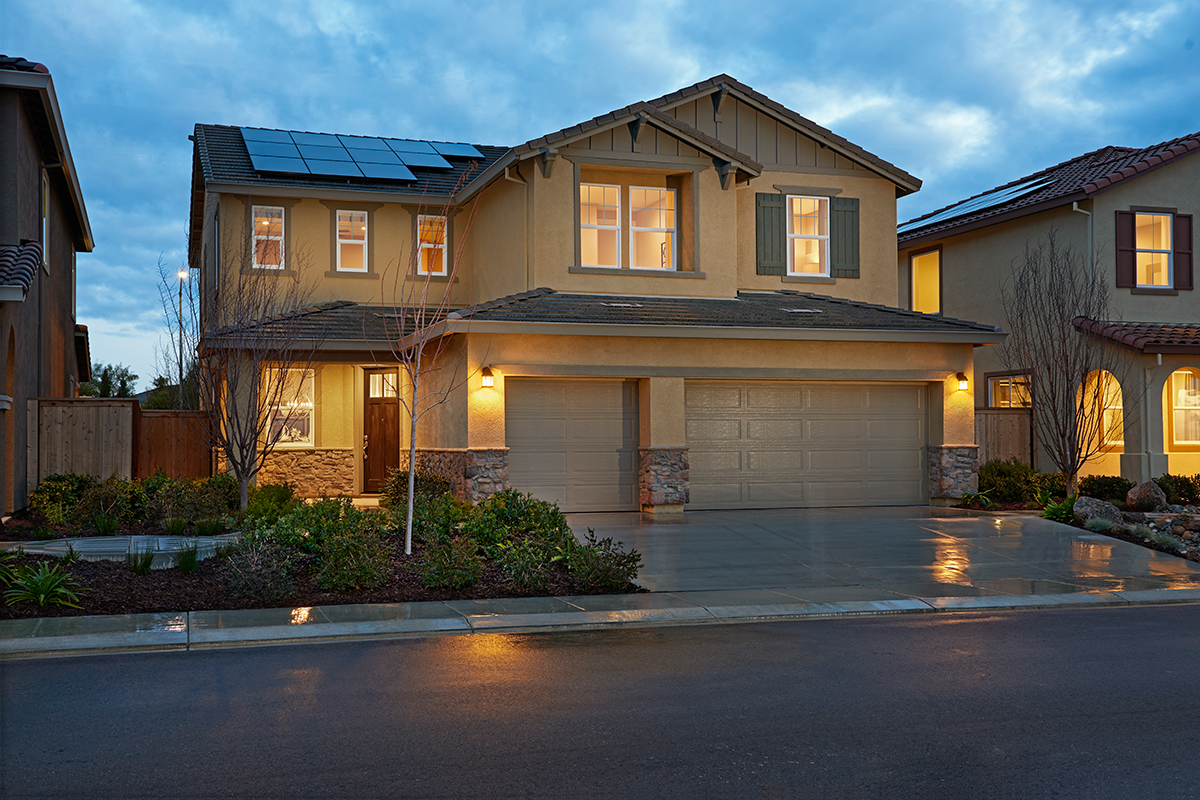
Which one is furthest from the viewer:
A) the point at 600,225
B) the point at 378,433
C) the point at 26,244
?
the point at 378,433

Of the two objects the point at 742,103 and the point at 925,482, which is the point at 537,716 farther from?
the point at 742,103

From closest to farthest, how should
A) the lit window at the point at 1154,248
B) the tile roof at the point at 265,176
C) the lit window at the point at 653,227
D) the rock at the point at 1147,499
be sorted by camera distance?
the rock at the point at 1147,499 → the lit window at the point at 653,227 → the tile roof at the point at 265,176 → the lit window at the point at 1154,248

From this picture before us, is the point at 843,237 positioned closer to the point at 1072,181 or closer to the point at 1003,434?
the point at 1003,434

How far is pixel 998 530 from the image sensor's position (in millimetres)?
15289

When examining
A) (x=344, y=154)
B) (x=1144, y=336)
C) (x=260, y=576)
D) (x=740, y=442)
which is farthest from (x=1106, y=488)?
(x=344, y=154)

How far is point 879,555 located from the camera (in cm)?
1317

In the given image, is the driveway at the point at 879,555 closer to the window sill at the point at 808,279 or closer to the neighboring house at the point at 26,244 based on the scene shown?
the window sill at the point at 808,279

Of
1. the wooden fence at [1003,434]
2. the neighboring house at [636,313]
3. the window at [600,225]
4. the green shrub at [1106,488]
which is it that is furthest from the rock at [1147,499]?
the window at [600,225]

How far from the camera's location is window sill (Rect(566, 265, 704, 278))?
18438 mm

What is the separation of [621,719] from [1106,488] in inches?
594

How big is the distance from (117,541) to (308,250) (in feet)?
30.0

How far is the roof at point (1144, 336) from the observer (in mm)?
19828

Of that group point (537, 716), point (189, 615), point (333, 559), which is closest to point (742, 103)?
point (333, 559)

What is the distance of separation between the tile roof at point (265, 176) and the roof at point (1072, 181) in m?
11.6
